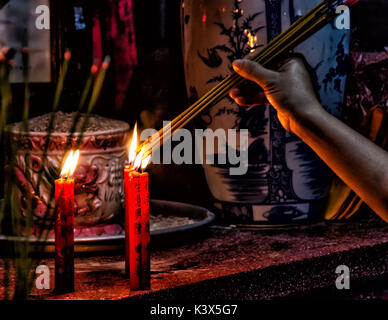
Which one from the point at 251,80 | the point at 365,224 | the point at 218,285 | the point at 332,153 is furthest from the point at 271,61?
the point at 365,224

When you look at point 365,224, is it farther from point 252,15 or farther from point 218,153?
point 252,15

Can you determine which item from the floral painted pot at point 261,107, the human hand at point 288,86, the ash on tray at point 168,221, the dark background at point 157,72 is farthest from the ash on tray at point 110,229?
the human hand at point 288,86

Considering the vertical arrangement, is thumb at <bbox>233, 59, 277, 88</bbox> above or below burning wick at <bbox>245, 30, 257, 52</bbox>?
below

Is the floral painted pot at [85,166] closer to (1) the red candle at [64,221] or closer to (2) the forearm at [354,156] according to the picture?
(1) the red candle at [64,221]

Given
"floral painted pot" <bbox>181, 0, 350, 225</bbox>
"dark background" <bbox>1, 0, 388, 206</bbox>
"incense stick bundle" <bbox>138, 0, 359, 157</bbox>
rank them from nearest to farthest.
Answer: "incense stick bundle" <bbox>138, 0, 359, 157</bbox> < "floral painted pot" <bbox>181, 0, 350, 225</bbox> < "dark background" <bbox>1, 0, 388, 206</bbox>

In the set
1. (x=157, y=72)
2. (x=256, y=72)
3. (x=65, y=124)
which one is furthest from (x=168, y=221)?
(x=256, y=72)

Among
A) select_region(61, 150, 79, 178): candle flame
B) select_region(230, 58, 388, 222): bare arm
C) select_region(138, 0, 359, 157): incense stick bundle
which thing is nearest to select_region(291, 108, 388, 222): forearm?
select_region(230, 58, 388, 222): bare arm

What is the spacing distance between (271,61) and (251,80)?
46 mm

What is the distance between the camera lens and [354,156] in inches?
29.3

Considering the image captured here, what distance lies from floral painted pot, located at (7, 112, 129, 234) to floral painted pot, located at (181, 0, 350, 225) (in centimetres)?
26

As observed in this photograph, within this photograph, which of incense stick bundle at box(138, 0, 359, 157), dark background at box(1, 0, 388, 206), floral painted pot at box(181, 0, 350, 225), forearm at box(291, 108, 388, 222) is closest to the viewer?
forearm at box(291, 108, 388, 222)

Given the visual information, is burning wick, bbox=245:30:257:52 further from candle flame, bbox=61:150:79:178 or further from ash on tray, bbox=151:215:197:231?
candle flame, bbox=61:150:79:178

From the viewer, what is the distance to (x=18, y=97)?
4.95 feet

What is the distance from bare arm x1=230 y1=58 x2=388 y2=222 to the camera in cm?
73
